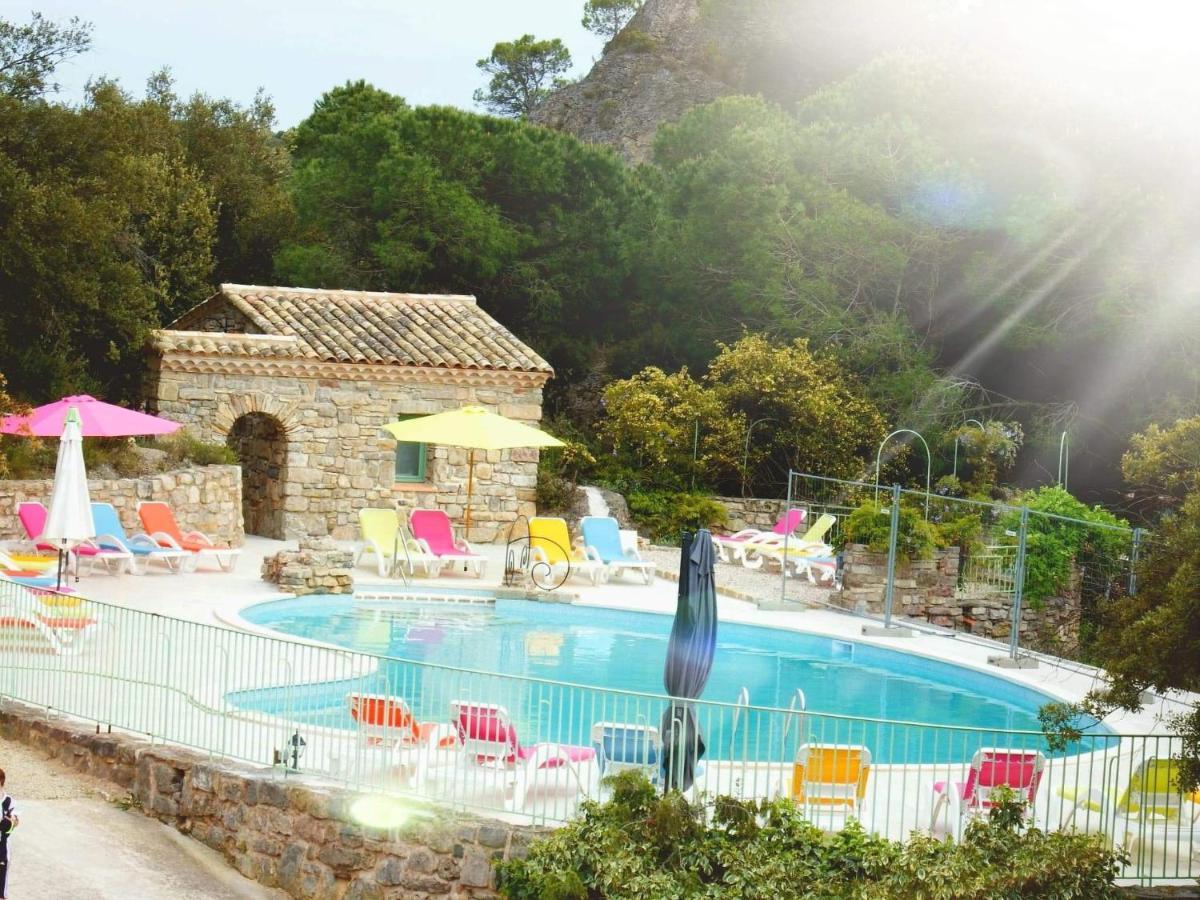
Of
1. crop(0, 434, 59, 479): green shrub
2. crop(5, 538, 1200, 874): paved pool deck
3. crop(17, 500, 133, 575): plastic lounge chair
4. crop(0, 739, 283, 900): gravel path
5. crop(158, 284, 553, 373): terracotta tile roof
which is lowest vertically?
crop(0, 739, 283, 900): gravel path

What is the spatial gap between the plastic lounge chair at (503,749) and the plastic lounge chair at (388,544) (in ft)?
34.5

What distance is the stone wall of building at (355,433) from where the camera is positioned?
23016mm

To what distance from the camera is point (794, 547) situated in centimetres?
2228

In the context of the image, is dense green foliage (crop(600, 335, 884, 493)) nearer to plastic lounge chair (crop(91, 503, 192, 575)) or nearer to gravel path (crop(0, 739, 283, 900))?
plastic lounge chair (crop(91, 503, 192, 575))

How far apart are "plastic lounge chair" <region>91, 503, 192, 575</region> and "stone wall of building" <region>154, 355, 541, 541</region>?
4077 millimetres

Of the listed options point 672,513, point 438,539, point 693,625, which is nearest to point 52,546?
point 438,539

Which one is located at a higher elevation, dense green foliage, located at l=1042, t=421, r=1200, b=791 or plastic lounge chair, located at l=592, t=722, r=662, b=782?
dense green foliage, located at l=1042, t=421, r=1200, b=791

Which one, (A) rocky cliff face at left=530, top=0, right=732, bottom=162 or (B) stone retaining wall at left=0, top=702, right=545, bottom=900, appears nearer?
(B) stone retaining wall at left=0, top=702, right=545, bottom=900

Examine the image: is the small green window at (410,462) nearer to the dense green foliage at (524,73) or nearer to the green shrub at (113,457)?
the green shrub at (113,457)

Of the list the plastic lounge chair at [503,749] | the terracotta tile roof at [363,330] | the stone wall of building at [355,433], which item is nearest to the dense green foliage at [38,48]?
the terracotta tile roof at [363,330]

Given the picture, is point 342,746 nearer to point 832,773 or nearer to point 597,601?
point 832,773

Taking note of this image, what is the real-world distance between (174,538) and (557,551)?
5.17 metres

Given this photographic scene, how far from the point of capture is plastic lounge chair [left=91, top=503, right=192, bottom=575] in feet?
60.4

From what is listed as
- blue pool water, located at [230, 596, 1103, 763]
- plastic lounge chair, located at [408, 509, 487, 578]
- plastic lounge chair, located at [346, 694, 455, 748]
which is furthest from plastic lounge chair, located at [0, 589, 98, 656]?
plastic lounge chair, located at [408, 509, 487, 578]
